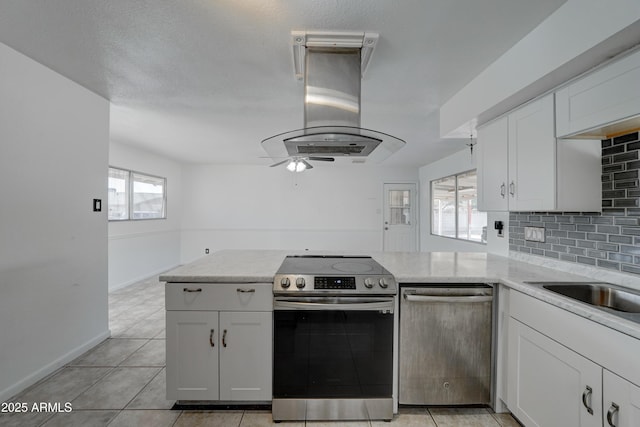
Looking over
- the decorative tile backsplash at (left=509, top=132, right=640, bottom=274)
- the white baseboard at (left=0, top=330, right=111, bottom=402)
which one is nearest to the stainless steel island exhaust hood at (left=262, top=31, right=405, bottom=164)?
the decorative tile backsplash at (left=509, top=132, right=640, bottom=274)

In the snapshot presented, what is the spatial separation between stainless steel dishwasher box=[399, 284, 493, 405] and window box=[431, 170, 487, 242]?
8.96 ft

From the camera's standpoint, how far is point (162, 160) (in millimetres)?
5762

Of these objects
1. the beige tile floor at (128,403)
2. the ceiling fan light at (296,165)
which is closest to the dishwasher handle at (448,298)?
the beige tile floor at (128,403)

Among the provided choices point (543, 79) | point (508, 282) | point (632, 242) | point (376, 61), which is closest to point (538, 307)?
point (508, 282)

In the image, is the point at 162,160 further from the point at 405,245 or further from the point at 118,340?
the point at 405,245

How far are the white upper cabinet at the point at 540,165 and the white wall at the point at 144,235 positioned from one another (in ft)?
16.3

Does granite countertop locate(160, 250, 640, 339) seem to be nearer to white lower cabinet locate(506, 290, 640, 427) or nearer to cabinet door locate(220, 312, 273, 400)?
white lower cabinet locate(506, 290, 640, 427)

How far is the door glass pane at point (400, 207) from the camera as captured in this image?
265 inches

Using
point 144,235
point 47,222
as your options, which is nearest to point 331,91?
point 47,222

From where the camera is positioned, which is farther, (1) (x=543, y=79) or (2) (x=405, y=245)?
(2) (x=405, y=245)

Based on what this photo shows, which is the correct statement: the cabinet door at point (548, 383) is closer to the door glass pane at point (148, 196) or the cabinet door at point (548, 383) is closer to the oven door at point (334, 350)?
the oven door at point (334, 350)

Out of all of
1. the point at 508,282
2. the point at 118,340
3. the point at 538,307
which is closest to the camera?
the point at 538,307

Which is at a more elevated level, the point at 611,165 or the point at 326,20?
the point at 326,20

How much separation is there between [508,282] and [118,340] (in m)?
3.39
